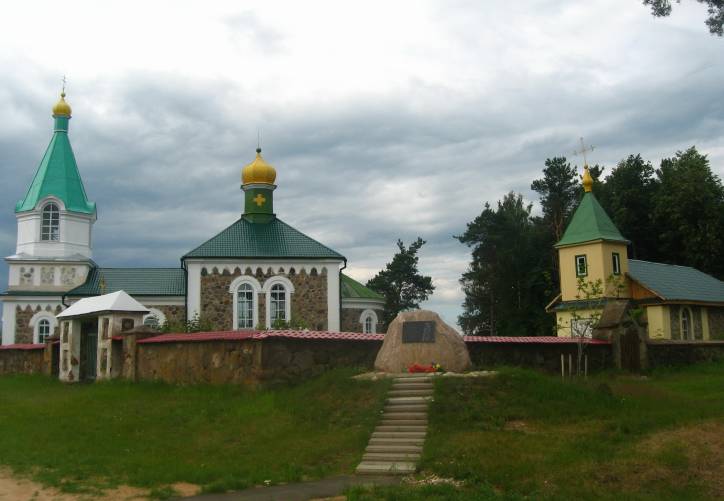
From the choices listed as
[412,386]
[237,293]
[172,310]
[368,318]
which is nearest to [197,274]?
[237,293]

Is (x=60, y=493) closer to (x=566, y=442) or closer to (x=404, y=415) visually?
(x=404, y=415)

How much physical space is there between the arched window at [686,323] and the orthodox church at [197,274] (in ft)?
40.7

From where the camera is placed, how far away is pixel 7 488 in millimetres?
9336

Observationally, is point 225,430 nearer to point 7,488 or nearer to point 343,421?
point 343,421

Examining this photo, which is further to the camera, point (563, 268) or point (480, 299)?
point (480, 299)

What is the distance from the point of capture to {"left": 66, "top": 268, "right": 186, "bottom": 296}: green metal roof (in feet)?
101

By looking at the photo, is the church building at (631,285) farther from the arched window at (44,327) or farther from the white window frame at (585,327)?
the arched window at (44,327)

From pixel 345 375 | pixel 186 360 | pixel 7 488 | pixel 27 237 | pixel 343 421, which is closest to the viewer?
pixel 7 488

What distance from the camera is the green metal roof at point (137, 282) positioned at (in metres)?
30.7

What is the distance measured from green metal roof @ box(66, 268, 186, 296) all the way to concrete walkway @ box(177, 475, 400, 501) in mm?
22282

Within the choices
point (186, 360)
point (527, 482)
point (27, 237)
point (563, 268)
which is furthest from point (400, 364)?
point (27, 237)

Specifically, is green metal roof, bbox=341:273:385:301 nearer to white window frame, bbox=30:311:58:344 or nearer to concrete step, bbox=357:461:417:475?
white window frame, bbox=30:311:58:344

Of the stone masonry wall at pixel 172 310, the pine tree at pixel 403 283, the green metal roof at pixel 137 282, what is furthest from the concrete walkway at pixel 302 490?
the pine tree at pixel 403 283

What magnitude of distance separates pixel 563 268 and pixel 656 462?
79.6 feet
